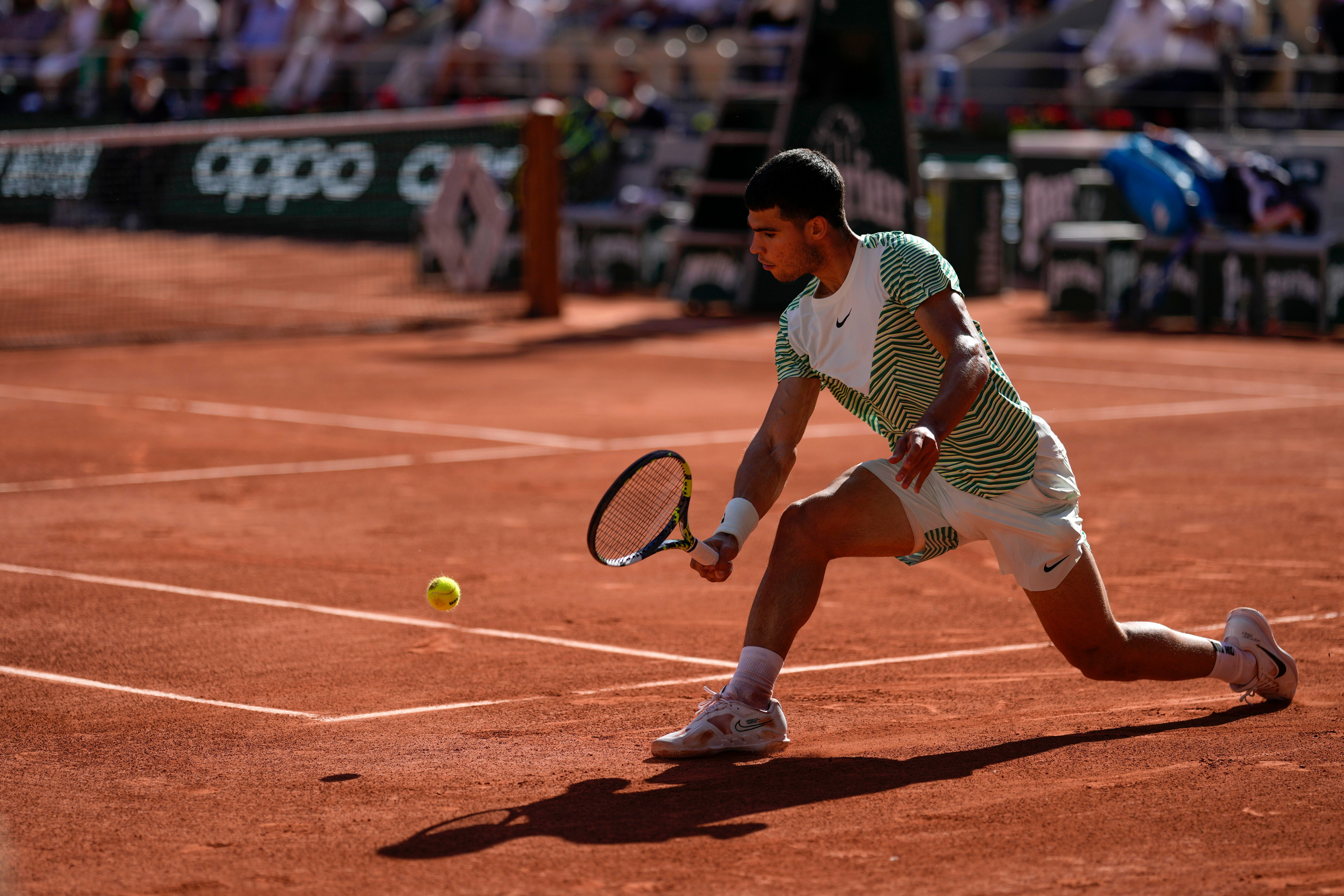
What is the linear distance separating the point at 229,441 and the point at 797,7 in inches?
483

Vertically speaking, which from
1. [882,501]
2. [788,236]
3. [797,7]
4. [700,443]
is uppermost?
[797,7]

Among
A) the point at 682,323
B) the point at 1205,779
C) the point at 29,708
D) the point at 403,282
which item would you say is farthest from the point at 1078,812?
the point at 403,282

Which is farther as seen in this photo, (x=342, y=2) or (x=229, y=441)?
(x=342, y=2)

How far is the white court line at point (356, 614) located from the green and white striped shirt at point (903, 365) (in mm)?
1342

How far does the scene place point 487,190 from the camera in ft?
61.1

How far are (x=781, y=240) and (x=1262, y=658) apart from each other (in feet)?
6.08

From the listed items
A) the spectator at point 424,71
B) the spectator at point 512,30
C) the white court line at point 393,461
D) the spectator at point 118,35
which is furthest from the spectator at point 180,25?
the white court line at point 393,461

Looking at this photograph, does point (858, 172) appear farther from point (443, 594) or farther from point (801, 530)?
point (801, 530)

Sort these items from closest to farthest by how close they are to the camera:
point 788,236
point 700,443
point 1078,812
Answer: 1. point 1078,812
2. point 788,236
3. point 700,443

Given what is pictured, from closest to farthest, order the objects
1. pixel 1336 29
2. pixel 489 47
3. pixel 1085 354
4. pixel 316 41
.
Answer: pixel 1085 354 < pixel 1336 29 < pixel 489 47 < pixel 316 41

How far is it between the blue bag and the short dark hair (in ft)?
40.0

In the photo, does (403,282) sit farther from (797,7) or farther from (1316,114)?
(1316,114)

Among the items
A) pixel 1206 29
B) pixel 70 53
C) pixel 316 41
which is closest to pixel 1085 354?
pixel 1206 29

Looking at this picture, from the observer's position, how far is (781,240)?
442 centimetres
